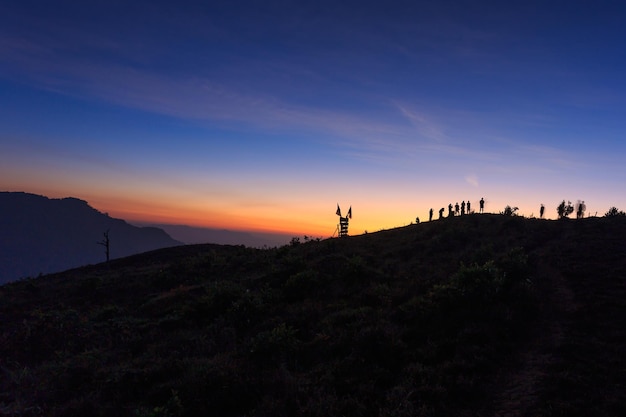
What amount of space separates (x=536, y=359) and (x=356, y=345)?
188 inches

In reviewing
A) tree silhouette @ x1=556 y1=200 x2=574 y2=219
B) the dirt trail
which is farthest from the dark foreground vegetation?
tree silhouette @ x1=556 y1=200 x2=574 y2=219

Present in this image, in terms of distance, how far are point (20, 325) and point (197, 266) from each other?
13.4 metres

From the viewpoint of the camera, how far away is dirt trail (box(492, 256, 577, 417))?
7586mm

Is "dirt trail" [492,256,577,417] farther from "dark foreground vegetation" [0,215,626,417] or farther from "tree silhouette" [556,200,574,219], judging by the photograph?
"tree silhouette" [556,200,574,219]

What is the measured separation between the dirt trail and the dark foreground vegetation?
0.13ft

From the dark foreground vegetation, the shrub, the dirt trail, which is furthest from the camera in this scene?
the shrub

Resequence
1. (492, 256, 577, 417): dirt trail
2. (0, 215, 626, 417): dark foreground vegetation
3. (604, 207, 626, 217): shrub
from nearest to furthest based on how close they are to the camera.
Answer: (492, 256, 577, 417): dirt trail < (0, 215, 626, 417): dark foreground vegetation < (604, 207, 626, 217): shrub

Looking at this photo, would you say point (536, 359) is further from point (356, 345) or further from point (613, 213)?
point (613, 213)

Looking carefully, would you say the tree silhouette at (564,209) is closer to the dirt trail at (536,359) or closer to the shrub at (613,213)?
the shrub at (613,213)

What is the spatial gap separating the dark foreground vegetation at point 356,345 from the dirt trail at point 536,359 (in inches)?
1.6

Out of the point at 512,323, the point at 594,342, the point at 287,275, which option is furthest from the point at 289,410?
the point at 287,275

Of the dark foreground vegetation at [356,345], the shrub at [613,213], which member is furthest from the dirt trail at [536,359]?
the shrub at [613,213]

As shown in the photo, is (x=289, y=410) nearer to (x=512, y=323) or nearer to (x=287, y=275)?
(x=512, y=323)

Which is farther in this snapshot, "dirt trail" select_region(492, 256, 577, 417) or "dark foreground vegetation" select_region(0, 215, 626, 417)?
"dark foreground vegetation" select_region(0, 215, 626, 417)
